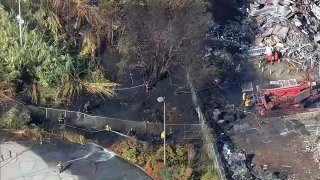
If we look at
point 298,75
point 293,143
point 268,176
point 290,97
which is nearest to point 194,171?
point 268,176

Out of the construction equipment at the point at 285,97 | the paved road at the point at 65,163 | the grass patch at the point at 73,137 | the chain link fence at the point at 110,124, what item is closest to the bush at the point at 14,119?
the chain link fence at the point at 110,124

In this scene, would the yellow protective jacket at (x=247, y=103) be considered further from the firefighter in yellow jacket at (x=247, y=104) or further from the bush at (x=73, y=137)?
the bush at (x=73, y=137)

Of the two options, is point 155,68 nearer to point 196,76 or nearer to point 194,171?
point 196,76

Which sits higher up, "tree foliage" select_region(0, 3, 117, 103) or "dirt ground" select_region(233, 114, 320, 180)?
"tree foliage" select_region(0, 3, 117, 103)

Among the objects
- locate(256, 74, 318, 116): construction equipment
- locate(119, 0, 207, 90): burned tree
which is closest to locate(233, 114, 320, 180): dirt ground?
locate(256, 74, 318, 116): construction equipment

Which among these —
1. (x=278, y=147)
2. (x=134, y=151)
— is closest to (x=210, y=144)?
(x=278, y=147)

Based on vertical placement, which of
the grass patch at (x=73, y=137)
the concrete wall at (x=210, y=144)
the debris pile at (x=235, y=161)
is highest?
the concrete wall at (x=210, y=144)

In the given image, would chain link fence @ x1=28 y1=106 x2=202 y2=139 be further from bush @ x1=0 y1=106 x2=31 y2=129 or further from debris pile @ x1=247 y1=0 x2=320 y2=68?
debris pile @ x1=247 y1=0 x2=320 y2=68
